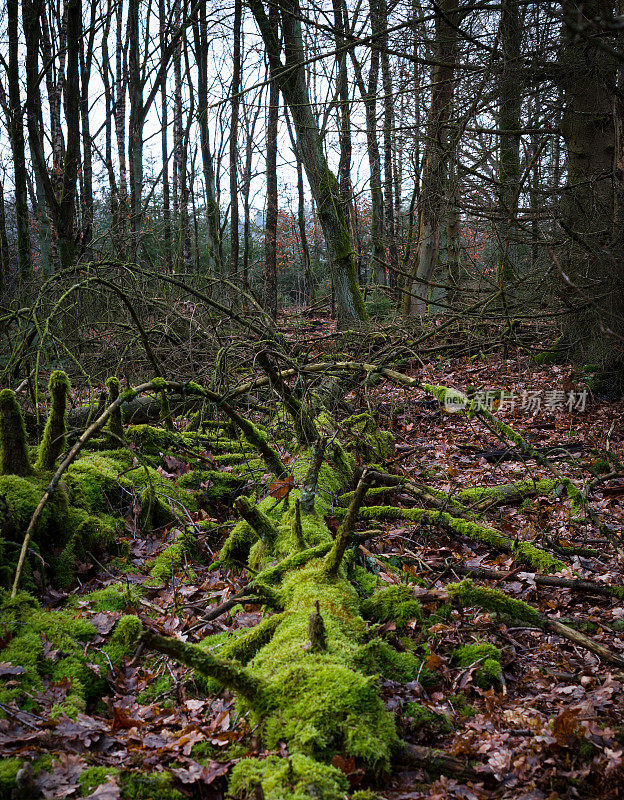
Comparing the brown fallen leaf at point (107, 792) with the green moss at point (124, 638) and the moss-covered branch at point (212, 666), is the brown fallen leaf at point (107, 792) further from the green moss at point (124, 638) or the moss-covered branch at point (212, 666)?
the green moss at point (124, 638)

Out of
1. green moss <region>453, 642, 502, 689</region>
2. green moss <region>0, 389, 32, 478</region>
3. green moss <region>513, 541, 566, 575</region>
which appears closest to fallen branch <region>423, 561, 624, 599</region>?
green moss <region>513, 541, 566, 575</region>

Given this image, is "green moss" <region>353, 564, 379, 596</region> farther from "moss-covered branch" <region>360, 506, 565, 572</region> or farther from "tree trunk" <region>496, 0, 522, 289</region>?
"tree trunk" <region>496, 0, 522, 289</region>

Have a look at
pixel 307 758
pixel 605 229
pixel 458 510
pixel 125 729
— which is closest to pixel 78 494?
pixel 125 729

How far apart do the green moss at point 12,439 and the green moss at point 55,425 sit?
138mm

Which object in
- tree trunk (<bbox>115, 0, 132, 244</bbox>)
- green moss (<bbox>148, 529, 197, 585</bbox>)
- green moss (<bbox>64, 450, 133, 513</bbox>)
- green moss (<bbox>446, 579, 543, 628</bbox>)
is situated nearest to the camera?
green moss (<bbox>446, 579, 543, 628</bbox>)

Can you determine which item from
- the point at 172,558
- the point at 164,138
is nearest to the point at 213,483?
the point at 172,558

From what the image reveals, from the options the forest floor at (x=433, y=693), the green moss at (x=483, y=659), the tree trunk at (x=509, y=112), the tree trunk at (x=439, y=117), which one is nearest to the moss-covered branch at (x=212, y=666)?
the forest floor at (x=433, y=693)

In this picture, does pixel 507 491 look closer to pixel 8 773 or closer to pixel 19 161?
pixel 8 773

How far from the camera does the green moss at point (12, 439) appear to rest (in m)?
3.37

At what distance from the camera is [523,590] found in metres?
3.81

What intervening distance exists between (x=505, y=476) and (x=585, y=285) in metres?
2.56

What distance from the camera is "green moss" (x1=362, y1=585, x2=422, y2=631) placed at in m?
3.01

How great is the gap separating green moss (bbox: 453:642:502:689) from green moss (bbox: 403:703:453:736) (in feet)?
1.49

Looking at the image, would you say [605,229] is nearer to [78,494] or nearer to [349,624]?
[349,624]
